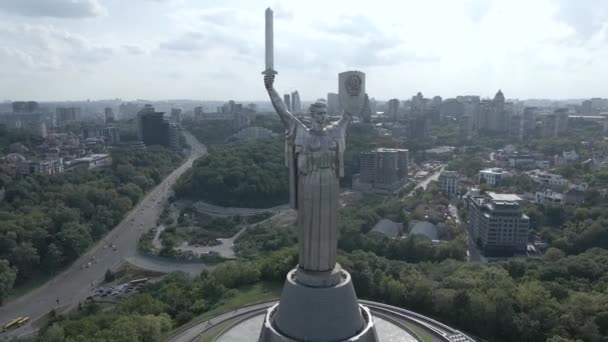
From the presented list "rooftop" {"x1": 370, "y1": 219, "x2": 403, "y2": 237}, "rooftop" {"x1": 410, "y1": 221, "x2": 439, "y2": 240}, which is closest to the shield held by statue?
"rooftop" {"x1": 370, "y1": 219, "x2": 403, "y2": 237}

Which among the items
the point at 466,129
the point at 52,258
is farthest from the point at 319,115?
the point at 466,129

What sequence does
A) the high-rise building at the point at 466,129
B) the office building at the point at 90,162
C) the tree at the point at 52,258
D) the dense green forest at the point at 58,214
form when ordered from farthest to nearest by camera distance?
1. the high-rise building at the point at 466,129
2. the office building at the point at 90,162
3. the tree at the point at 52,258
4. the dense green forest at the point at 58,214

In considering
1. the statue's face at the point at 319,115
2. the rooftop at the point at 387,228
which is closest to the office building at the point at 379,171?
the rooftop at the point at 387,228

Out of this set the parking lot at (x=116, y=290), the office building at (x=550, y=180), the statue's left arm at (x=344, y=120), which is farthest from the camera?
the office building at (x=550, y=180)

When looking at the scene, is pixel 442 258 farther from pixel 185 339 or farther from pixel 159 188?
pixel 159 188

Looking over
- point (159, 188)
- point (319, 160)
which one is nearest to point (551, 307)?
point (319, 160)

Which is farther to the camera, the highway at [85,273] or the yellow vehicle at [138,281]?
the yellow vehicle at [138,281]

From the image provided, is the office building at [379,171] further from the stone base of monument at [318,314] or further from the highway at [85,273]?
the stone base of monument at [318,314]
